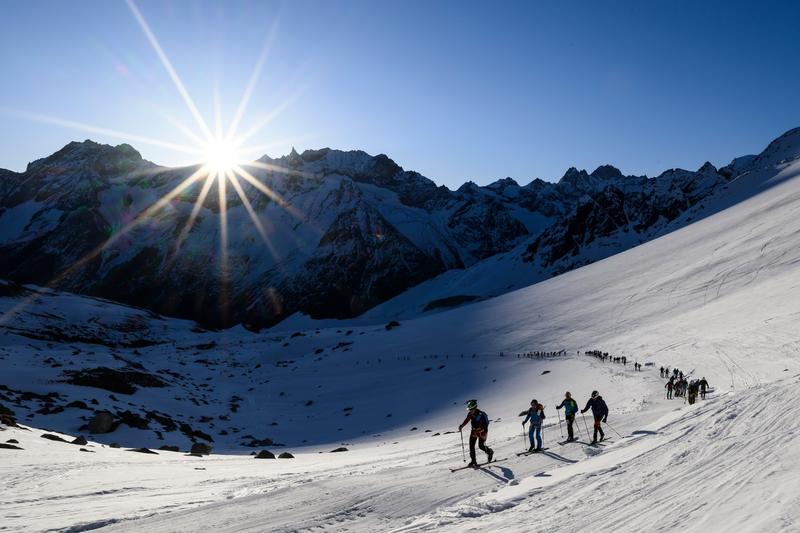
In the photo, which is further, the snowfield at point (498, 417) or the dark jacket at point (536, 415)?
the dark jacket at point (536, 415)

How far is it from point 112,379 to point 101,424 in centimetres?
1583

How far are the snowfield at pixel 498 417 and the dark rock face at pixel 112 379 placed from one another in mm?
1752

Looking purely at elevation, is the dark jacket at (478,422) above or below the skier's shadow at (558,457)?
above

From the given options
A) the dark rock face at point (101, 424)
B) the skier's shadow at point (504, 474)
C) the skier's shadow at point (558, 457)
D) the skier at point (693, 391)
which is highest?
the dark rock face at point (101, 424)

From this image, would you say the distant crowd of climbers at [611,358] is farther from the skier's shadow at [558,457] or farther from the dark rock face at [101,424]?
the dark rock face at [101,424]

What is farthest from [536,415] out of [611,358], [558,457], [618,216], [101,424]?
[618,216]

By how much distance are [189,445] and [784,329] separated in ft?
120

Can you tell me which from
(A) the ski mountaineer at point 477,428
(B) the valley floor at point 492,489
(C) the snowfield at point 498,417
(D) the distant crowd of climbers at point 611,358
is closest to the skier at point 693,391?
(C) the snowfield at point 498,417

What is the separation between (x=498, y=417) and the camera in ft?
97.5

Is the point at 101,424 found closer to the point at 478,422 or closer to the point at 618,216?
the point at 478,422

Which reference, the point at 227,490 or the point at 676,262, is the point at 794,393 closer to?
the point at 227,490

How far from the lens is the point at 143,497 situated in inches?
476

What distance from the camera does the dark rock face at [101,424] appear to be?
2981cm

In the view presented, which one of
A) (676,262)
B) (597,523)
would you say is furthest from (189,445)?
(676,262)
